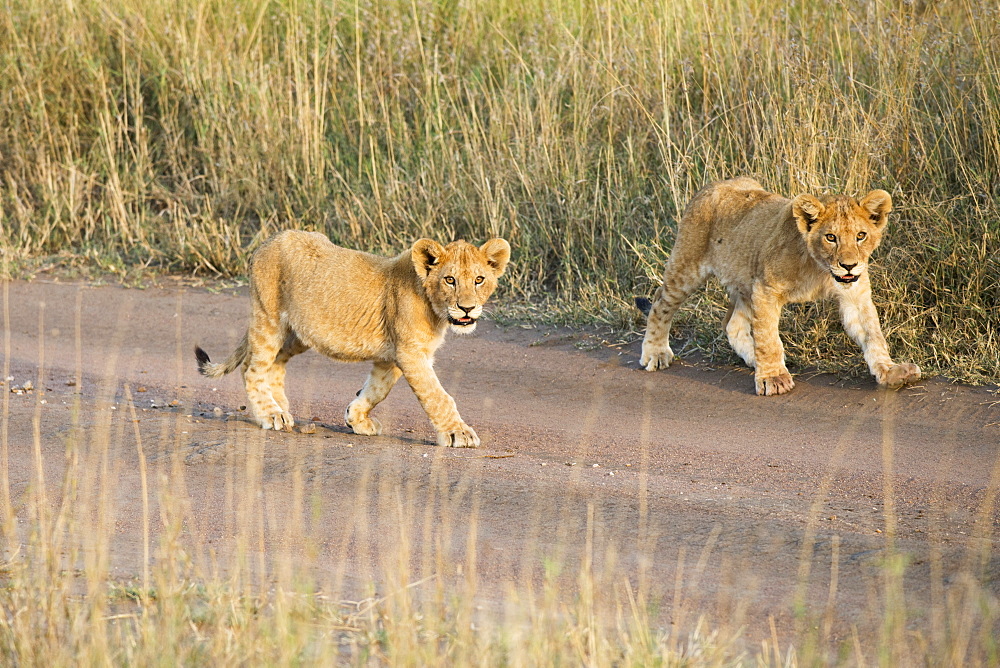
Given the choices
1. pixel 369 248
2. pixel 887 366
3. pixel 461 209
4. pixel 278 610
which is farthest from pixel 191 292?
pixel 278 610

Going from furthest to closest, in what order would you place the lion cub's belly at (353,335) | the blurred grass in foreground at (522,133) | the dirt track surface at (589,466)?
1. the blurred grass in foreground at (522,133)
2. the lion cub's belly at (353,335)
3. the dirt track surface at (589,466)

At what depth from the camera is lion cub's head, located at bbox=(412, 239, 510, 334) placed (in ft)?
18.1

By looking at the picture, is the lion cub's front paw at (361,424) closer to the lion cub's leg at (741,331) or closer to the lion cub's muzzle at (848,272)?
the lion cub's leg at (741,331)

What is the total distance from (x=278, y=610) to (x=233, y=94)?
8.63m

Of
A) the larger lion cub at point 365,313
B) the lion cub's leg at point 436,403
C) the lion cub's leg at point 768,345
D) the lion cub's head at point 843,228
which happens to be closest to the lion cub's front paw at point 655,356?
the lion cub's leg at point 768,345

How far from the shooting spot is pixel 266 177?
1080 cm

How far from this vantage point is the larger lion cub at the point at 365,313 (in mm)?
5605

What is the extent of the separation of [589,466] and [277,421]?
4.88 ft

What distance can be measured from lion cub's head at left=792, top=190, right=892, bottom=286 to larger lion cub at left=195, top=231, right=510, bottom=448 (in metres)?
1.67

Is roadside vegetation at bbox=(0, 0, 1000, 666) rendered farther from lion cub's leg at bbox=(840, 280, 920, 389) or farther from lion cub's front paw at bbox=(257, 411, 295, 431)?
lion cub's front paw at bbox=(257, 411, 295, 431)

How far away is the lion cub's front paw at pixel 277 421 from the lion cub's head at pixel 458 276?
93cm

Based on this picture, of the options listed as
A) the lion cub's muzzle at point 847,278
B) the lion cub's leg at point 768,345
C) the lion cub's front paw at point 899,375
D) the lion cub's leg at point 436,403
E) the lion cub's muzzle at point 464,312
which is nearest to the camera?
the lion cub's muzzle at point 464,312

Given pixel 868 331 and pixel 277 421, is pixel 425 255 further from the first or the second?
pixel 868 331

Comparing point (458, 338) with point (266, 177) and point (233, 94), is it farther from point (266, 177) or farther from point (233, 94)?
point (233, 94)
